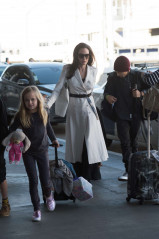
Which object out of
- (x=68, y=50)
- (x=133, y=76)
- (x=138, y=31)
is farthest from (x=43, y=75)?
(x=68, y=50)

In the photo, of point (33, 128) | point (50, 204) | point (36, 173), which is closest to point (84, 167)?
point (50, 204)

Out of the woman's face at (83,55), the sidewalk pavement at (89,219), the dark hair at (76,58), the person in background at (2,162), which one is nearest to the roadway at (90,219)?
the sidewalk pavement at (89,219)

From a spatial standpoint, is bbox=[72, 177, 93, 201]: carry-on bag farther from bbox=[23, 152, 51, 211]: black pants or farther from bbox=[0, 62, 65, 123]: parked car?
bbox=[0, 62, 65, 123]: parked car

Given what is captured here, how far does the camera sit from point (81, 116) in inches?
291

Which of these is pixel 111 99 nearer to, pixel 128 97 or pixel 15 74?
pixel 128 97

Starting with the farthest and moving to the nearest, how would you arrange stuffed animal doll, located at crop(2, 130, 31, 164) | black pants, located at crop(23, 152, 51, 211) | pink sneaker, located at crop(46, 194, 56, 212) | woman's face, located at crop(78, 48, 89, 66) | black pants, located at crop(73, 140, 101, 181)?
1. black pants, located at crop(73, 140, 101, 181)
2. woman's face, located at crop(78, 48, 89, 66)
3. pink sneaker, located at crop(46, 194, 56, 212)
4. black pants, located at crop(23, 152, 51, 211)
5. stuffed animal doll, located at crop(2, 130, 31, 164)

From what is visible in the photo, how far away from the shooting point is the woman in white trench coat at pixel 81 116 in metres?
7.33

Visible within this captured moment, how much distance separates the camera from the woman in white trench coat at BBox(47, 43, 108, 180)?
7.33 meters

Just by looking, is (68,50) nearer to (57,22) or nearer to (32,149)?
(57,22)

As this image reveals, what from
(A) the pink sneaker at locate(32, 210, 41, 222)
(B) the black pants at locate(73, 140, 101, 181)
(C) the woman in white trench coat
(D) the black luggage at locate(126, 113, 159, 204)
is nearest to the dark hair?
(C) the woman in white trench coat

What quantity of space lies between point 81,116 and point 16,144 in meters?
1.83

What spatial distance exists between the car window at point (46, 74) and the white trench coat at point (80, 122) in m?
6.95

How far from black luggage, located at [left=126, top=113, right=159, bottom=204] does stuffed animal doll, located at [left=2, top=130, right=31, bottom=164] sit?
1.34 metres

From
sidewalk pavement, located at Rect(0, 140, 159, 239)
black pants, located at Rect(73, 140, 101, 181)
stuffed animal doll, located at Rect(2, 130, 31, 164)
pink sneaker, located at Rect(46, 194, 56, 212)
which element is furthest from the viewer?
black pants, located at Rect(73, 140, 101, 181)
